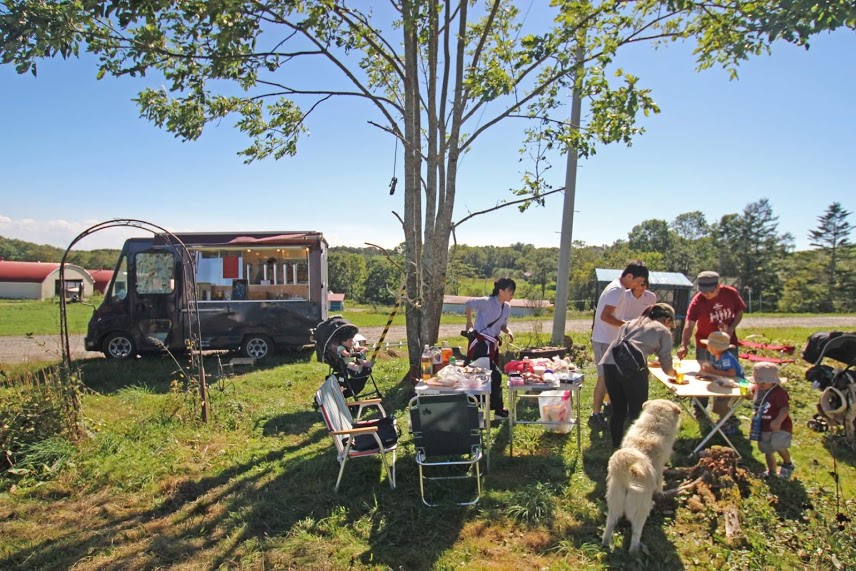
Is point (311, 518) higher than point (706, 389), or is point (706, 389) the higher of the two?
point (706, 389)

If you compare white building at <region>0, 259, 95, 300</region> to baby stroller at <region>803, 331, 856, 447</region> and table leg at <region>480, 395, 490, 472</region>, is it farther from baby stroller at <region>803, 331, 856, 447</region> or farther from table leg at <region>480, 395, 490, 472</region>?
baby stroller at <region>803, 331, 856, 447</region>

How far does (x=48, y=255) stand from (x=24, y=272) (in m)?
37.4

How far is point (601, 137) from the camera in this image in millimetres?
6168

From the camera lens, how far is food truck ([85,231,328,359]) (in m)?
9.12

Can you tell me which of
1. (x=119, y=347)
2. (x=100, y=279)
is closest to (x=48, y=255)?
(x=100, y=279)

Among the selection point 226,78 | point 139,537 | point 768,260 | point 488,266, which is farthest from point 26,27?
point 488,266

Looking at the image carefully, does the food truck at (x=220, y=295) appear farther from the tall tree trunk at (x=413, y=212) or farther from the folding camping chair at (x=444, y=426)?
the folding camping chair at (x=444, y=426)

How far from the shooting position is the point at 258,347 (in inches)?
387

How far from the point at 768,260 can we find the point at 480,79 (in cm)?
5559

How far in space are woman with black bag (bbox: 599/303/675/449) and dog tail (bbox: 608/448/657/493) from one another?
1145 millimetres

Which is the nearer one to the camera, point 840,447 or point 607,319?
point 840,447

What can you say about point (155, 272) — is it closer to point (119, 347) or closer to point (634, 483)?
point (119, 347)

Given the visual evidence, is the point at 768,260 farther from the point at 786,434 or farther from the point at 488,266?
the point at 786,434

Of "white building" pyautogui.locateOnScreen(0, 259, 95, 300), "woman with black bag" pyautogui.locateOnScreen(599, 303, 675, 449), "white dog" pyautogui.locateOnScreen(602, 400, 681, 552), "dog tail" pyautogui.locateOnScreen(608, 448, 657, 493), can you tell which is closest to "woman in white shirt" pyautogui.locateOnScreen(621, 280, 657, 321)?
"woman with black bag" pyautogui.locateOnScreen(599, 303, 675, 449)
